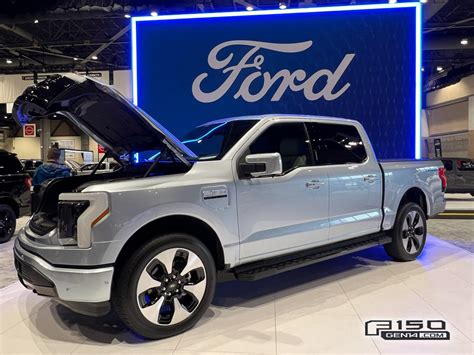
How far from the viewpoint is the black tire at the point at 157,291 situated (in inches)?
105

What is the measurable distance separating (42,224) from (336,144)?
2.96 m

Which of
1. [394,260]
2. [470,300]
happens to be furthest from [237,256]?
[394,260]

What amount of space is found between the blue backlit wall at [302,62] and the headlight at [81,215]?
15.2 ft

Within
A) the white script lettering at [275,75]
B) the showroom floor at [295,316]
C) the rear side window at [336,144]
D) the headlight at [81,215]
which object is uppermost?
the white script lettering at [275,75]

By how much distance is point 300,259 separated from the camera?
11.9 feet

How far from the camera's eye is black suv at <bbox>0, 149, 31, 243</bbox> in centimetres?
670

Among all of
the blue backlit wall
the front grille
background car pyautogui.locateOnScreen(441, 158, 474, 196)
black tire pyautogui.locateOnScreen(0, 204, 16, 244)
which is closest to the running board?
the front grille

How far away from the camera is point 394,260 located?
5.00 metres

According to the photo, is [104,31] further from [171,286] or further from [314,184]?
[171,286]

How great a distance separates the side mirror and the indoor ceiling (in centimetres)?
715

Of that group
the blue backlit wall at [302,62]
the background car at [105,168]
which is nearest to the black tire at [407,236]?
the blue backlit wall at [302,62]

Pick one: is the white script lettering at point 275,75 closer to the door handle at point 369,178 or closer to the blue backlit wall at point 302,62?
the blue backlit wall at point 302,62

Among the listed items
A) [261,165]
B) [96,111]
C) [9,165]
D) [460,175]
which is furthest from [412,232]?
[460,175]

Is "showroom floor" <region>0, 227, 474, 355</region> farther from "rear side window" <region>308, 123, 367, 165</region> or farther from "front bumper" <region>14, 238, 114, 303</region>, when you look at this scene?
"rear side window" <region>308, 123, 367, 165</region>
